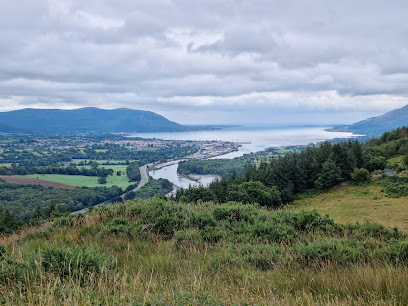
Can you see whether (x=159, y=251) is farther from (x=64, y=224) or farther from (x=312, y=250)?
(x=64, y=224)

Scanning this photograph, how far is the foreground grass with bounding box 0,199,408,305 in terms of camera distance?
9.75 ft

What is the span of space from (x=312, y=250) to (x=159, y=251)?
9.41ft

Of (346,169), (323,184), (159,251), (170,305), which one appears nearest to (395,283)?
(170,305)

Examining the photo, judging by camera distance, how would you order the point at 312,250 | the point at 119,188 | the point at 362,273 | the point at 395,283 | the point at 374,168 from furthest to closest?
the point at 119,188 < the point at 374,168 < the point at 312,250 < the point at 362,273 < the point at 395,283

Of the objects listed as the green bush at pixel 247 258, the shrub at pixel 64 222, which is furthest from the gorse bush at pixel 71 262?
the shrub at pixel 64 222

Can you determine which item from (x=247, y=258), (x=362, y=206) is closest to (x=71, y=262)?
(x=247, y=258)

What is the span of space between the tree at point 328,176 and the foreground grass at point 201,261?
22.2 metres

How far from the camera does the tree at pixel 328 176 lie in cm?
2786

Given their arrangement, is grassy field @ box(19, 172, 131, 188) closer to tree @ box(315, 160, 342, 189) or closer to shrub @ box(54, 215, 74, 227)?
tree @ box(315, 160, 342, 189)

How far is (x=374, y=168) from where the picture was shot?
31.2 metres

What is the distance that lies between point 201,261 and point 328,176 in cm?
2684

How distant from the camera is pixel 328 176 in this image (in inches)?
1104

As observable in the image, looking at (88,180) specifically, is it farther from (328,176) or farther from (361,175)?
(361,175)

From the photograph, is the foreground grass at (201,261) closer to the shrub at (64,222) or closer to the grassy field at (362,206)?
the shrub at (64,222)
